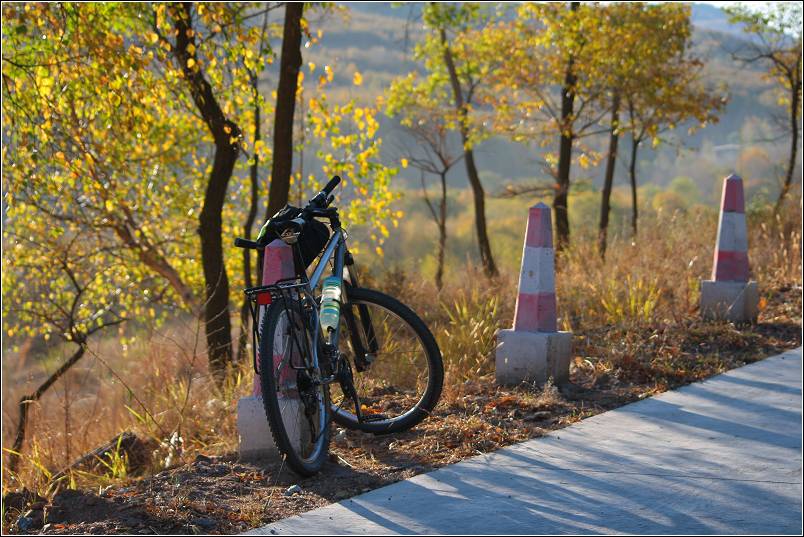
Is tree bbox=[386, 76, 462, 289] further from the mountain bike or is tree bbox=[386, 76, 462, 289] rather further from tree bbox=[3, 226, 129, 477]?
the mountain bike

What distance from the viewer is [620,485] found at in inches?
175

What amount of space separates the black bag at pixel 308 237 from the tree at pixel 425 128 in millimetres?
17824

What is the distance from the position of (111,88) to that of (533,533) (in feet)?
22.5

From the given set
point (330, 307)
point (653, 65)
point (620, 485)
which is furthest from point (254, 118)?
point (620, 485)

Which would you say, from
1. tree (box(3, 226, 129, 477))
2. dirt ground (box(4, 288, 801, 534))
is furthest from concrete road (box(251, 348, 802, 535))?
tree (box(3, 226, 129, 477))

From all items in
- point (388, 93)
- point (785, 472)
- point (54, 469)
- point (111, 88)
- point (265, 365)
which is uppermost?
point (388, 93)

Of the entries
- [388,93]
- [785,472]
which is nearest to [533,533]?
[785,472]

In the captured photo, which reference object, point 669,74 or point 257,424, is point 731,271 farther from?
point 669,74

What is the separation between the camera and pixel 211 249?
13.1 metres

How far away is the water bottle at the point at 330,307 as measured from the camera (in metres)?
5.14

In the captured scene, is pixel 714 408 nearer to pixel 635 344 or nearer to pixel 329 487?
pixel 635 344

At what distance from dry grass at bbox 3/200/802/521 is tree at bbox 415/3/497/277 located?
13.6 meters

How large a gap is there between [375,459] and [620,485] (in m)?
1.24

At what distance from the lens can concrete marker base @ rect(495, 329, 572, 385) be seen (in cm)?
644
